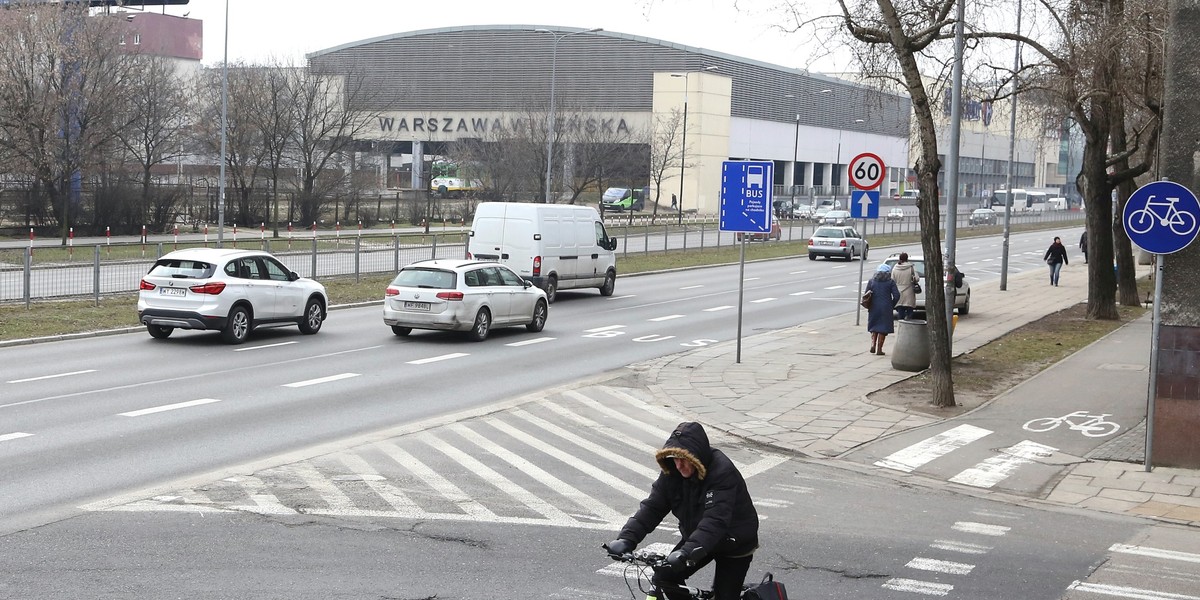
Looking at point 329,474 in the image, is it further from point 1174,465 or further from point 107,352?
point 107,352

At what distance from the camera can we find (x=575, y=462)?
12.4 meters

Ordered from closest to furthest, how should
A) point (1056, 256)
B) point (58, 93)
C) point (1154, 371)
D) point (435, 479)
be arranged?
point (435, 479) < point (1154, 371) < point (1056, 256) < point (58, 93)

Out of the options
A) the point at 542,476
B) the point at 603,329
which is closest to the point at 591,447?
the point at 542,476

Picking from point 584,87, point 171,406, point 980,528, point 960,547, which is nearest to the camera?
point 960,547

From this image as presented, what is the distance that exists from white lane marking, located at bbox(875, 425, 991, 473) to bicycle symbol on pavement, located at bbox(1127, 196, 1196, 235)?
10.1 ft

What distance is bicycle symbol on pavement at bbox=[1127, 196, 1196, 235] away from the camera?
12.1m

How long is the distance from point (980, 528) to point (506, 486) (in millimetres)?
4038


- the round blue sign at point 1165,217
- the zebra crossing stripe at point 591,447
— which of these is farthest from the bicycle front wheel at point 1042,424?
the zebra crossing stripe at point 591,447

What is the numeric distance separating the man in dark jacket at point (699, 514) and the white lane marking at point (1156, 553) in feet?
15.5

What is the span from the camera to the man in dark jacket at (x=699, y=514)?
585 cm

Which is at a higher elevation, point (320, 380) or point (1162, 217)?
point (1162, 217)

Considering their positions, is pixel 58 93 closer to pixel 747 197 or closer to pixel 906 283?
pixel 906 283

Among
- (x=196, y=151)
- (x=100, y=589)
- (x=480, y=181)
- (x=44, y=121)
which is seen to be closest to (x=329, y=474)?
(x=100, y=589)

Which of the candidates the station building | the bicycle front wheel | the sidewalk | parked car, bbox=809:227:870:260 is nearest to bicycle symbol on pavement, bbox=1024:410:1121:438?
the bicycle front wheel
